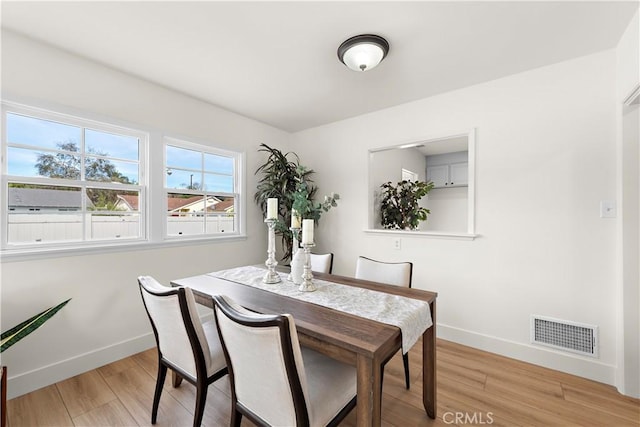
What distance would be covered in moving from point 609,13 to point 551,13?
349 mm

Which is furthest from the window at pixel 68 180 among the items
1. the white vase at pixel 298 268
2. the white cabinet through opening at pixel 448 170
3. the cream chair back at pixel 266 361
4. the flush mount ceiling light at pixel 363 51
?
the white cabinet through opening at pixel 448 170

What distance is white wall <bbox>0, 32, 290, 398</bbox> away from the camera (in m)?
1.87

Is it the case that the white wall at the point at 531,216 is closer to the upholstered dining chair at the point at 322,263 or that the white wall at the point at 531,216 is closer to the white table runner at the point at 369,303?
the upholstered dining chair at the point at 322,263

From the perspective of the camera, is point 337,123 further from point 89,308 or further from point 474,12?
point 89,308

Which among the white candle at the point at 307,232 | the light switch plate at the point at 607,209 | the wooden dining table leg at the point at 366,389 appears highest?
the light switch plate at the point at 607,209

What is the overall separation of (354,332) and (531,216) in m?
2.04

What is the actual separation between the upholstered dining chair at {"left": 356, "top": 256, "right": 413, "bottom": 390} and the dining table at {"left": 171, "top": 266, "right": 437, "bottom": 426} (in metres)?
0.20

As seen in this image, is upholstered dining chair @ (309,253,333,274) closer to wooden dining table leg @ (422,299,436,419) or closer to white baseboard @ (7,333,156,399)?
wooden dining table leg @ (422,299,436,419)

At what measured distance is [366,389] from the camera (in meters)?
1.05

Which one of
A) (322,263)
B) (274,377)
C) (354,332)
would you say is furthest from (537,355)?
(274,377)

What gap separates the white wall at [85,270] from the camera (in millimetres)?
1865

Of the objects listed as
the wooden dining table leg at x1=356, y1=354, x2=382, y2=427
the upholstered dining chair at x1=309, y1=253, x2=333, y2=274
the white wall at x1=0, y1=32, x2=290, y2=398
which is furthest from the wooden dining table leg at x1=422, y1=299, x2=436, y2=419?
the white wall at x1=0, y1=32, x2=290, y2=398

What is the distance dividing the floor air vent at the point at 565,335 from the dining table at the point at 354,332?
4.25ft

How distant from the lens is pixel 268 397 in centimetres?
109
